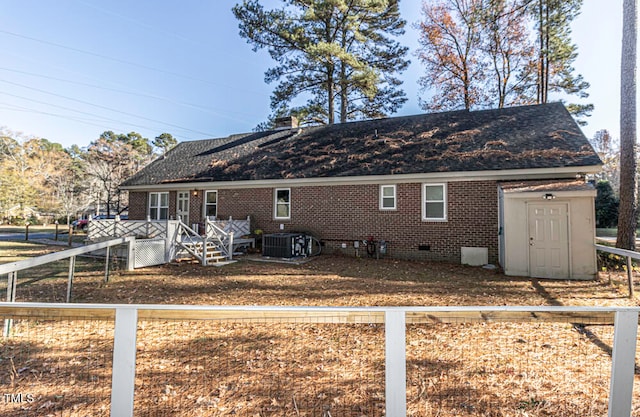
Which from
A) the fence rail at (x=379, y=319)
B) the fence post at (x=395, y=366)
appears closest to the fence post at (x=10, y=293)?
the fence rail at (x=379, y=319)

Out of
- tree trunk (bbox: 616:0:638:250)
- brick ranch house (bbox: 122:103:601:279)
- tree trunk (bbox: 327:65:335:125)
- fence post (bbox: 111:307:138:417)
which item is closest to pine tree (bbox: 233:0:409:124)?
tree trunk (bbox: 327:65:335:125)

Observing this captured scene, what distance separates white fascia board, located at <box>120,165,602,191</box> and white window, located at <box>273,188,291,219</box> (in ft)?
1.08

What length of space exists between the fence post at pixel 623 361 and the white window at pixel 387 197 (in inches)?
399

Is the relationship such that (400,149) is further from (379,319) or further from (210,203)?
(379,319)

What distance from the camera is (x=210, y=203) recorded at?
15922 millimetres

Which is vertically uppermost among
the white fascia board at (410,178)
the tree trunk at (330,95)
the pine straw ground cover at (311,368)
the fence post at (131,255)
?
the tree trunk at (330,95)

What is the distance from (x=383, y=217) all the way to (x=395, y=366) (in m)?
10.5

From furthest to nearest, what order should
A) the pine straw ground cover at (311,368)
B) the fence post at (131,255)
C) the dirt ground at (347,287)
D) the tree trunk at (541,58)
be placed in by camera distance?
the tree trunk at (541,58)
the fence post at (131,255)
the dirt ground at (347,287)
the pine straw ground cover at (311,368)

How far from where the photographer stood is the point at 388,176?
12.1 m

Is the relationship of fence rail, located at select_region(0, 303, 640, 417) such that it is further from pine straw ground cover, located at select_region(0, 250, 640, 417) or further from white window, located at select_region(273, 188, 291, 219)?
white window, located at select_region(273, 188, 291, 219)

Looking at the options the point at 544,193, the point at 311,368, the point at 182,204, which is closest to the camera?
the point at 311,368

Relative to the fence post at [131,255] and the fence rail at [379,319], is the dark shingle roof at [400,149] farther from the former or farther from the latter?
A: the fence rail at [379,319]

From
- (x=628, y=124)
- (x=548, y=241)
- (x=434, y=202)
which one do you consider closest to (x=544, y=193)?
(x=548, y=241)

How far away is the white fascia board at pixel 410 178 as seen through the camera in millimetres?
10000
